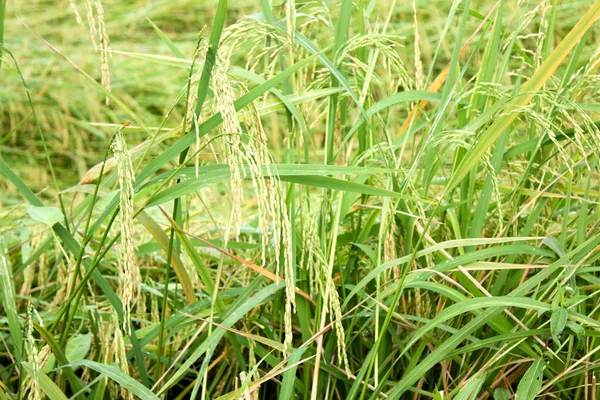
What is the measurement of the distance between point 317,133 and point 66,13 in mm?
1564

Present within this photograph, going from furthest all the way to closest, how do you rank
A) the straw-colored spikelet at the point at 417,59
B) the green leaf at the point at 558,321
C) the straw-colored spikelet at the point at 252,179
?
the straw-colored spikelet at the point at 417,59
the green leaf at the point at 558,321
the straw-colored spikelet at the point at 252,179

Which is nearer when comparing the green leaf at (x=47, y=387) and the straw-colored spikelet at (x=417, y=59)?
the green leaf at (x=47, y=387)

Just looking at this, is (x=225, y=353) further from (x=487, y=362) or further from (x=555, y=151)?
(x=555, y=151)

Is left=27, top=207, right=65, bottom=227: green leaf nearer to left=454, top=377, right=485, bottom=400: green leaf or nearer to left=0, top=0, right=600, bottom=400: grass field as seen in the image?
left=0, top=0, right=600, bottom=400: grass field

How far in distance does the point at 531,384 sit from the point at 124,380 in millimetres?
489

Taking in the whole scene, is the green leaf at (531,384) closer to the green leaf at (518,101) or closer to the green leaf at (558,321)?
the green leaf at (558,321)

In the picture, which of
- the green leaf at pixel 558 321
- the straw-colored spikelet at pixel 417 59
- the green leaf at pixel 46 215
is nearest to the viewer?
the green leaf at pixel 558 321

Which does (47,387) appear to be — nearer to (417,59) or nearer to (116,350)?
(116,350)

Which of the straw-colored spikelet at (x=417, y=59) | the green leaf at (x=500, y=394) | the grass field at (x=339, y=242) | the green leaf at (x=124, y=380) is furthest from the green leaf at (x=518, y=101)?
the green leaf at (x=124, y=380)

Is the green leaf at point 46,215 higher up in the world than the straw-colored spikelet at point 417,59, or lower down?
lower down

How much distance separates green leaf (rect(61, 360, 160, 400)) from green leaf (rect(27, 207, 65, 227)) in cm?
18

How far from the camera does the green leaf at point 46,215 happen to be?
105cm

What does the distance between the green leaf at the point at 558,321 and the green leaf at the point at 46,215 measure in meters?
0.61

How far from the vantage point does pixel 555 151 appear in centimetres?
127
